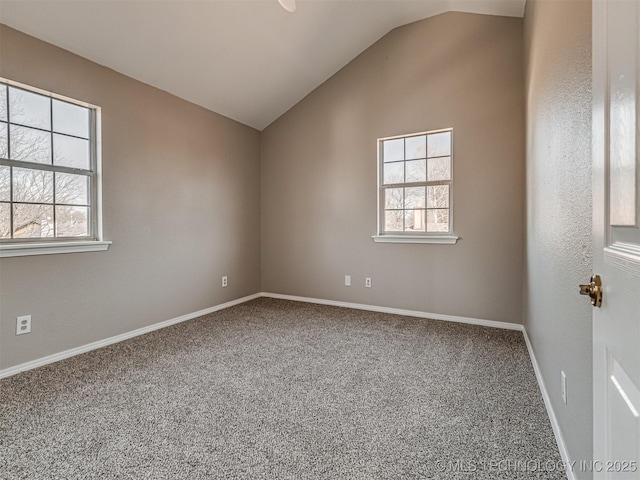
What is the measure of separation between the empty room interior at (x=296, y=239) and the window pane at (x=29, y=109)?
14 mm

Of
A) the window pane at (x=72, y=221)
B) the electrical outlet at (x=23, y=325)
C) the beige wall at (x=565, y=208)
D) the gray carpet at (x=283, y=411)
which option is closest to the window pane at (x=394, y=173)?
the beige wall at (x=565, y=208)

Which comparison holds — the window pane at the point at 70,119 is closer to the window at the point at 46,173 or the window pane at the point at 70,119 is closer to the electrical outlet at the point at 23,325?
the window at the point at 46,173

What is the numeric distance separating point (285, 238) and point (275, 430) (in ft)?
10.1

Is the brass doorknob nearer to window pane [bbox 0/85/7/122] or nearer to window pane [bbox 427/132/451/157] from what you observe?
window pane [bbox 427/132/451/157]

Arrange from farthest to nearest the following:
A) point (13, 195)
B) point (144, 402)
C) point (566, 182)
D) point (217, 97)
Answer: point (217, 97)
point (13, 195)
point (144, 402)
point (566, 182)

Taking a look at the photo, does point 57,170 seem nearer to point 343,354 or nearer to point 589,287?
point 343,354

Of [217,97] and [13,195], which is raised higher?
[217,97]

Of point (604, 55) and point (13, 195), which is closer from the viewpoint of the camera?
point (604, 55)

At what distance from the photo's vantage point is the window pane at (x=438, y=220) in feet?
11.8

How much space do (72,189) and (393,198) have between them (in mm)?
3186

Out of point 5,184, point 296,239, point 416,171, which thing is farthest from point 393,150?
point 5,184

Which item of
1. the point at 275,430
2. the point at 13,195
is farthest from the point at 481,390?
the point at 13,195

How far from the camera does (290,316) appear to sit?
3768 mm

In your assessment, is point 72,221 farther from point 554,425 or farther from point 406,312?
point 554,425
